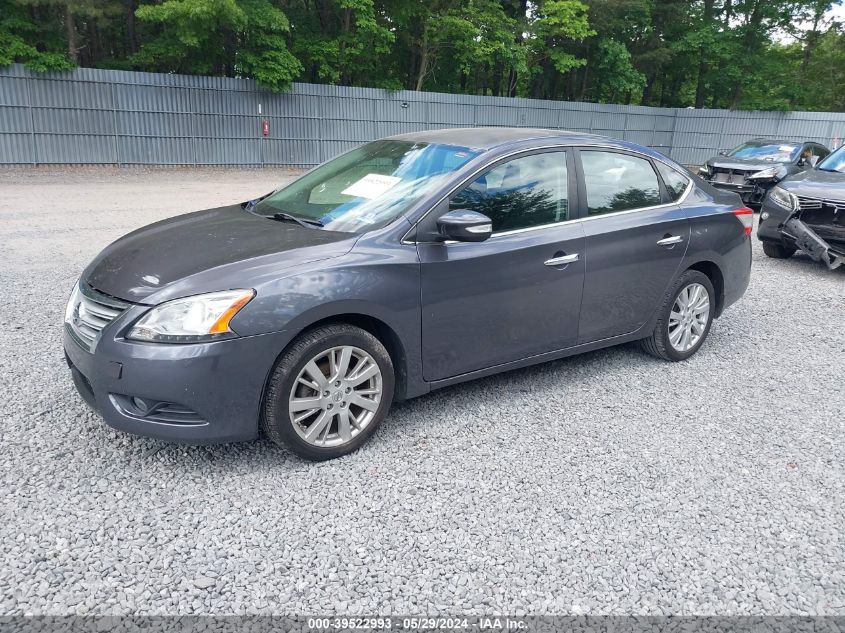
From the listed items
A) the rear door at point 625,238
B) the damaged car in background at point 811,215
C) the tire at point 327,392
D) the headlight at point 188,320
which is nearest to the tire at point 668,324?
the rear door at point 625,238

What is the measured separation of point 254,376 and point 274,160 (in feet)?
61.1

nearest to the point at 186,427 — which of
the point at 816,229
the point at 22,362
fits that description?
the point at 22,362

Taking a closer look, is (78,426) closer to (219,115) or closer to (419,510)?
(419,510)

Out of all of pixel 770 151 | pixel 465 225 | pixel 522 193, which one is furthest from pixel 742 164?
pixel 465 225

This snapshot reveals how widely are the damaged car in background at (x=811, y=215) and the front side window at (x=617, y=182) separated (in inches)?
168

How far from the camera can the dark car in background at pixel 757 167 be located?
524 inches

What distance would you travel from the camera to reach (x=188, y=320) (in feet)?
9.94

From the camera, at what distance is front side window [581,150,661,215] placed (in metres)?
4.39

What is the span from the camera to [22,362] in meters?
4.61

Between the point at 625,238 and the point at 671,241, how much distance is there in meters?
0.48

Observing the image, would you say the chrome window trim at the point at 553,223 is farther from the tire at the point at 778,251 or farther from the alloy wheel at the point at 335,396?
the tire at the point at 778,251

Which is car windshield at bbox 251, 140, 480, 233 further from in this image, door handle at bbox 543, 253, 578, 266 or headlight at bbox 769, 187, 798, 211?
headlight at bbox 769, 187, 798, 211

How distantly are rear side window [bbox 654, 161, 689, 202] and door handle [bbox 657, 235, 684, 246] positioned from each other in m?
0.30

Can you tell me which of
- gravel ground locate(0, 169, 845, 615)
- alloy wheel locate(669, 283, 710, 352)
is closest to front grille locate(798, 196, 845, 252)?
gravel ground locate(0, 169, 845, 615)
